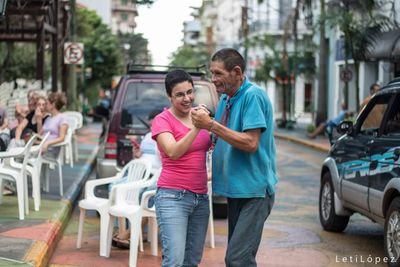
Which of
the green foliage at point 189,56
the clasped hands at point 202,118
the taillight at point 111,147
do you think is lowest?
the taillight at point 111,147

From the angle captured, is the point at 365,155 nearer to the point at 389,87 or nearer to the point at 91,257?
the point at 389,87

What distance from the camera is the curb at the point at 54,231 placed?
7159mm

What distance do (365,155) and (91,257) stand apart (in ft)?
9.87

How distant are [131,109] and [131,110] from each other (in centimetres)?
1

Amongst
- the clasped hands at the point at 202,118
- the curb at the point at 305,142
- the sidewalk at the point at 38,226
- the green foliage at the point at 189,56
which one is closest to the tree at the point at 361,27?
the curb at the point at 305,142

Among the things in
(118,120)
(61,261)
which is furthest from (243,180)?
(118,120)

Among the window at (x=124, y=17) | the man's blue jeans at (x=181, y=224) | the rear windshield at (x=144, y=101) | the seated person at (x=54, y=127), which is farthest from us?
the window at (x=124, y=17)

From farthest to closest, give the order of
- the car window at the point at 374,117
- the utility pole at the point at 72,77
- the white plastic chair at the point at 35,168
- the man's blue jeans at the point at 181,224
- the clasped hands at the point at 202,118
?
the utility pole at the point at 72,77 < the white plastic chair at the point at 35,168 < the car window at the point at 374,117 < the man's blue jeans at the point at 181,224 < the clasped hands at the point at 202,118

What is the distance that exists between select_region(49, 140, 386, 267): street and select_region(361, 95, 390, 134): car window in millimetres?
1301

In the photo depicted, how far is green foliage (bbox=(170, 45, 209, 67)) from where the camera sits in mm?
86875

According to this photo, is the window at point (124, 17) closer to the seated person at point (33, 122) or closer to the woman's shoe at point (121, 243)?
the seated person at point (33, 122)

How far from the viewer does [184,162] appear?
16.7 feet

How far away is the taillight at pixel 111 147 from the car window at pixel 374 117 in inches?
131

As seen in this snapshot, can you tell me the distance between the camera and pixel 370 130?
8.76m
